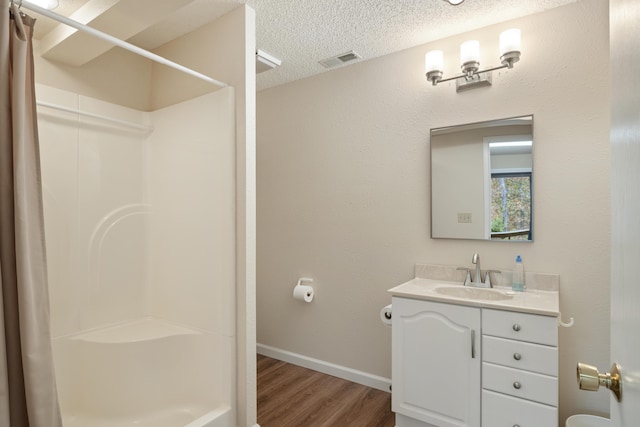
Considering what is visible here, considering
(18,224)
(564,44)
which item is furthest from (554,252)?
(18,224)

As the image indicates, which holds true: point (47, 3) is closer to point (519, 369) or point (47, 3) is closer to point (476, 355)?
point (476, 355)

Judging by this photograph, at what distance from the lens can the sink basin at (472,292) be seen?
6.97 feet

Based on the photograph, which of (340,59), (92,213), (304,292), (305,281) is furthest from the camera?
(305,281)

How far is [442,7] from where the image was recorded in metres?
2.09

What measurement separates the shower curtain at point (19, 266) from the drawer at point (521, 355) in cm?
189

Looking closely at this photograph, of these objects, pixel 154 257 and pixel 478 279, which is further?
pixel 154 257

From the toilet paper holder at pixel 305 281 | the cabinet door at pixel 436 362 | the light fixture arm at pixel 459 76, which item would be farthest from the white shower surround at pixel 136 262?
the light fixture arm at pixel 459 76

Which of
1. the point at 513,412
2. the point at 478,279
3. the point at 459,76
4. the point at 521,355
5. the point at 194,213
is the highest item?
the point at 459,76

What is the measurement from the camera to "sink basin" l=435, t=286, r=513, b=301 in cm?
212

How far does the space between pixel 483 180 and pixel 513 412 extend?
131 centimetres

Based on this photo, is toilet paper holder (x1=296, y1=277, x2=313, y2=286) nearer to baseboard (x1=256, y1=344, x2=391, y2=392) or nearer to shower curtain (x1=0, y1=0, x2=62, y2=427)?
baseboard (x1=256, y1=344, x2=391, y2=392)

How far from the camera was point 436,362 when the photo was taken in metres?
2.01

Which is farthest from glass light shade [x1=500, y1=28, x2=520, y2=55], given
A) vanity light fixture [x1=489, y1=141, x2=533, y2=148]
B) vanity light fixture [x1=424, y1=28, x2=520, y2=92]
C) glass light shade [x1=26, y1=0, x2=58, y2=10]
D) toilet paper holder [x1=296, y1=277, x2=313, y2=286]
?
glass light shade [x1=26, y1=0, x2=58, y2=10]

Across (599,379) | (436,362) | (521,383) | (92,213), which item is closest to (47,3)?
(92,213)
